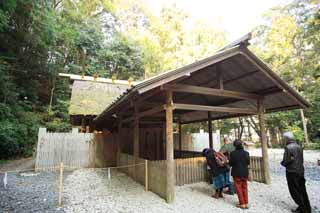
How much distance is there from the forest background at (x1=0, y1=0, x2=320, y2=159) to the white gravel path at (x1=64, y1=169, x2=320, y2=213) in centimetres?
644

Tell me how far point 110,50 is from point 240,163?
59.0 ft

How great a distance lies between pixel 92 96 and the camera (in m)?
12.1

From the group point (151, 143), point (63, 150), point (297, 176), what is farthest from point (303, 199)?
point (63, 150)

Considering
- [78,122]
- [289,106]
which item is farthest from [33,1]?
[289,106]

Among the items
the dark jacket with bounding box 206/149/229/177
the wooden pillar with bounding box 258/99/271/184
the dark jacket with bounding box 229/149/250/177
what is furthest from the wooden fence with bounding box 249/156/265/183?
the dark jacket with bounding box 229/149/250/177

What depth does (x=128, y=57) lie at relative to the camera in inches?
780

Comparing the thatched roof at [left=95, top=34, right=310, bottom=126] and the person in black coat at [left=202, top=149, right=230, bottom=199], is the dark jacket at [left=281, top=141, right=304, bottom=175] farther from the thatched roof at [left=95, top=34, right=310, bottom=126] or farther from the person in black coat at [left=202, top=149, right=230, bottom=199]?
the thatched roof at [left=95, top=34, right=310, bottom=126]

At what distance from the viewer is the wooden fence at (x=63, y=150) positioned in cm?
867

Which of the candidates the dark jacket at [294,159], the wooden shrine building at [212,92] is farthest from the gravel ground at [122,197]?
the dark jacket at [294,159]

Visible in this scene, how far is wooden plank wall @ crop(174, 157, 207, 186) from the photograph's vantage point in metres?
6.30

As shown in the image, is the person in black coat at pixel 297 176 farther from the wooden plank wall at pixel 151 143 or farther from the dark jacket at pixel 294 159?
the wooden plank wall at pixel 151 143

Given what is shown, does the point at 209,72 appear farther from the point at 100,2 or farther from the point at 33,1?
the point at 100,2

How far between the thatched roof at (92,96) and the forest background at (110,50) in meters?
3.27

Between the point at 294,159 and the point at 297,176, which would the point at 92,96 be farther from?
the point at 297,176
